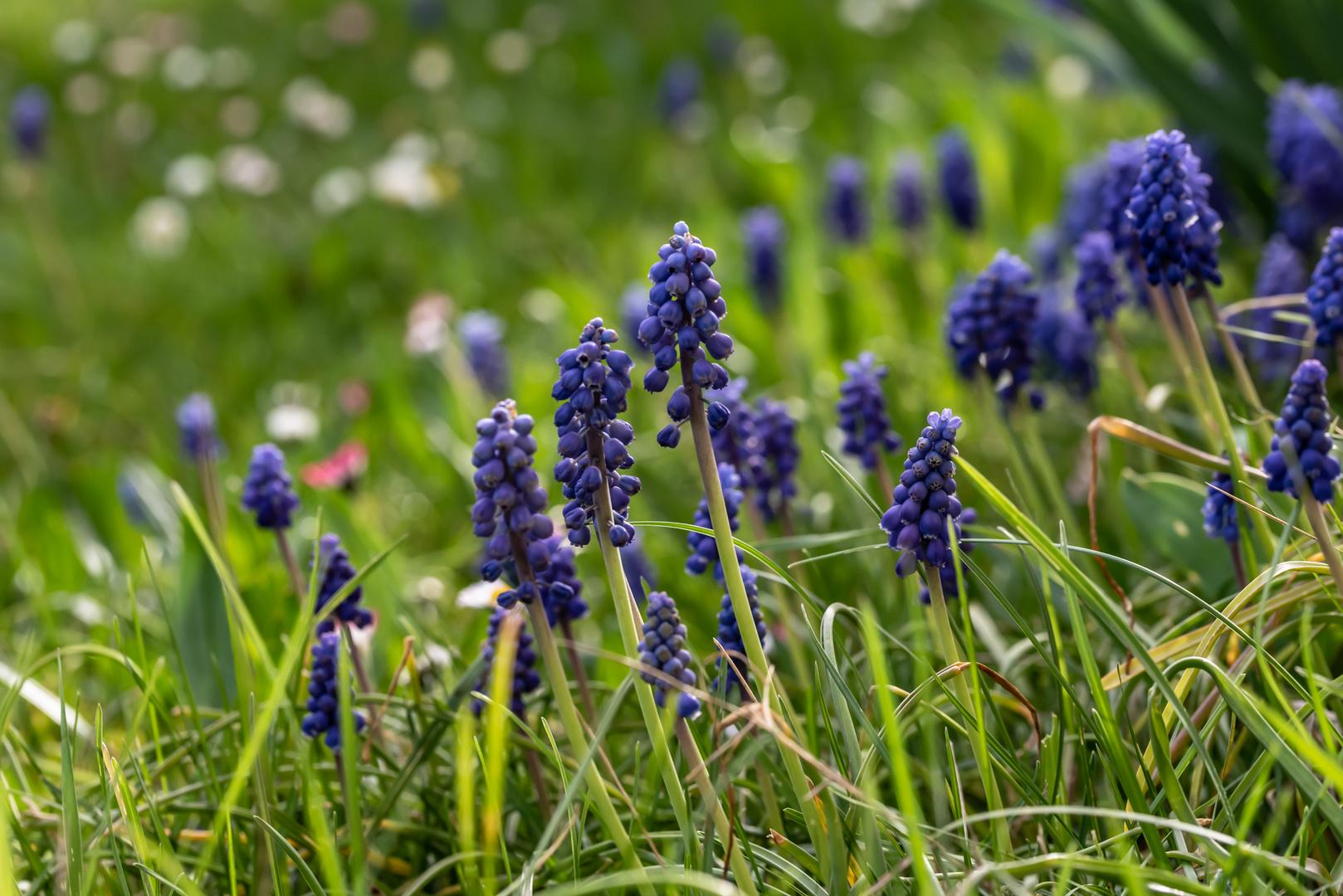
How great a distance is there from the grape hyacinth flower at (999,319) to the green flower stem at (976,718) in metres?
0.93

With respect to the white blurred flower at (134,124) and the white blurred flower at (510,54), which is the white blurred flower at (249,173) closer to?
the white blurred flower at (134,124)

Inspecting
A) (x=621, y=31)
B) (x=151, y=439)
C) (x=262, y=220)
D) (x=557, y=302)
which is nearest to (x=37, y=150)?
(x=262, y=220)

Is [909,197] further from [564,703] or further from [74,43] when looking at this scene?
[74,43]

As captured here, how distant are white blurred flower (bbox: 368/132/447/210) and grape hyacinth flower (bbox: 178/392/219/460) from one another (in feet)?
10.6

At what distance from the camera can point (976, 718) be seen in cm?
163

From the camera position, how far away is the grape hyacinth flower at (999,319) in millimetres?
2480

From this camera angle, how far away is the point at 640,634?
185 centimetres

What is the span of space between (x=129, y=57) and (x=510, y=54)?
10.4 ft

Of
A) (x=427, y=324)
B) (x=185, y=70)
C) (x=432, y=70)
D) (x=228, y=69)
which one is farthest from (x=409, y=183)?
(x=185, y=70)

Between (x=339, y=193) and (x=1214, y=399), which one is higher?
(x=339, y=193)

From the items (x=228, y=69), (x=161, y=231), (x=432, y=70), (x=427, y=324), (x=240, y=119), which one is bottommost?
(x=427, y=324)

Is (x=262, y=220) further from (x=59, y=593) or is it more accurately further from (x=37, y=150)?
(x=59, y=593)

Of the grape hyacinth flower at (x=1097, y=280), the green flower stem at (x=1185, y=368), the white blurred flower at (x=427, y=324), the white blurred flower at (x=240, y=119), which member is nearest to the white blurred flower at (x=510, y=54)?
the white blurred flower at (x=240, y=119)

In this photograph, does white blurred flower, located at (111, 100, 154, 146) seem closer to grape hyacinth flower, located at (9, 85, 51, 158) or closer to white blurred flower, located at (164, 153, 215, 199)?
white blurred flower, located at (164, 153, 215, 199)
